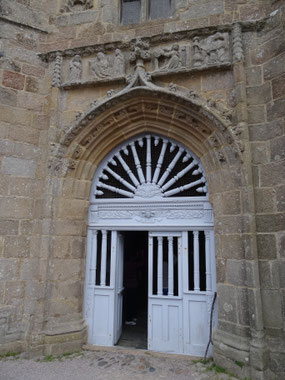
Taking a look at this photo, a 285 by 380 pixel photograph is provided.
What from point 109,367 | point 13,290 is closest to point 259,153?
point 109,367

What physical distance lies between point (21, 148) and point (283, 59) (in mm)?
3758

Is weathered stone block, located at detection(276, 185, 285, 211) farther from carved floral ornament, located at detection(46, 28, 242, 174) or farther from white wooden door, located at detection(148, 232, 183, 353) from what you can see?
white wooden door, located at detection(148, 232, 183, 353)

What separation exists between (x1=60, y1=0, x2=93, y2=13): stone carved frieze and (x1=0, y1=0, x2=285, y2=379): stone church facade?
0.03m

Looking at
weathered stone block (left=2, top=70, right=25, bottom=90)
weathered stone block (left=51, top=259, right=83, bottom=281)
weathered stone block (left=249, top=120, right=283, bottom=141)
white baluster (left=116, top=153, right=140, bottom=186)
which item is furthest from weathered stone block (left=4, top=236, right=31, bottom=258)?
weathered stone block (left=249, top=120, right=283, bottom=141)

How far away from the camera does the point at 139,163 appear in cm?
400

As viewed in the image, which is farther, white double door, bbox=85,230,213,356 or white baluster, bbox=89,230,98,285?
white baluster, bbox=89,230,98,285

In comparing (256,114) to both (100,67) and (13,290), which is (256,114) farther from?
(13,290)

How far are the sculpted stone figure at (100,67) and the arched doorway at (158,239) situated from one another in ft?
3.48

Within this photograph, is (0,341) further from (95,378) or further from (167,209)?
(167,209)

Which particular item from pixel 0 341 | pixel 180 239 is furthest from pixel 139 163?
pixel 0 341

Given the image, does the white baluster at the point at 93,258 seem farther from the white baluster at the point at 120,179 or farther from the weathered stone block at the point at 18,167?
the weathered stone block at the point at 18,167

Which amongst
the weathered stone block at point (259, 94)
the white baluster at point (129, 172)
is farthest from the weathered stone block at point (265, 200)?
the white baluster at point (129, 172)

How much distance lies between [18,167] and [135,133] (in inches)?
71.7

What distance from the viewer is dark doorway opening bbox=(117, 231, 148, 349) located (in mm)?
4200
